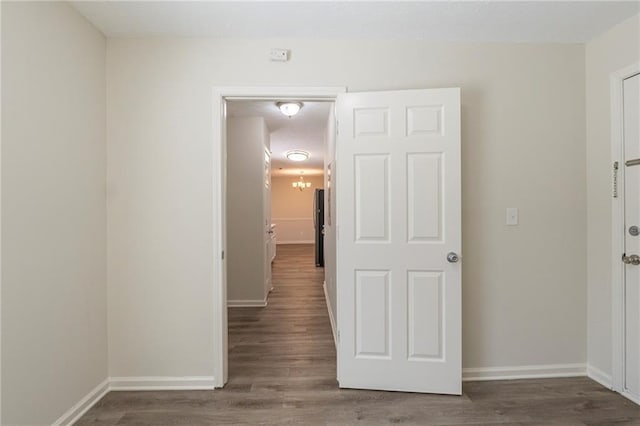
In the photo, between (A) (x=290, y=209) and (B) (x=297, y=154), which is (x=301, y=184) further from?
(B) (x=297, y=154)

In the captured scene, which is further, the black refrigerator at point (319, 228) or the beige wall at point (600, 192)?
the black refrigerator at point (319, 228)

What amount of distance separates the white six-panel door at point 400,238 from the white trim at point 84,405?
167 cm

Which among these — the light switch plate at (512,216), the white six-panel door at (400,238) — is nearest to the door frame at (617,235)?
the light switch plate at (512,216)

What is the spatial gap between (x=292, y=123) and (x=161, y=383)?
11.1 feet

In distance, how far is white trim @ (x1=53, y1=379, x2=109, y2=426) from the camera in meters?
1.78

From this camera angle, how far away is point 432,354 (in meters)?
2.08

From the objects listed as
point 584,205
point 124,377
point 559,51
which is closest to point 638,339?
point 584,205

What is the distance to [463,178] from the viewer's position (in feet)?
7.36

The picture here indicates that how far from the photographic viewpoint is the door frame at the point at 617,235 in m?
2.06

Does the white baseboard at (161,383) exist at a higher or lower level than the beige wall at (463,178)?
lower

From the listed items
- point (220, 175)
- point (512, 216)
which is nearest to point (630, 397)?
point (512, 216)

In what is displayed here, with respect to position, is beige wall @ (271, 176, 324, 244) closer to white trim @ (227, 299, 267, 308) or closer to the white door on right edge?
white trim @ (227, 299, 267, 308)

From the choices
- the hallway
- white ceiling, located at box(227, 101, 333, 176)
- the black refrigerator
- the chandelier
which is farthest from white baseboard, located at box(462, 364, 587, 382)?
the chandelier

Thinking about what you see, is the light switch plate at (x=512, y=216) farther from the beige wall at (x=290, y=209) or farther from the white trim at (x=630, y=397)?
the beige wall at (x=290, y=209)
